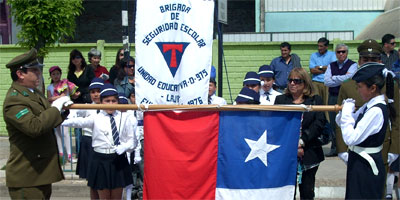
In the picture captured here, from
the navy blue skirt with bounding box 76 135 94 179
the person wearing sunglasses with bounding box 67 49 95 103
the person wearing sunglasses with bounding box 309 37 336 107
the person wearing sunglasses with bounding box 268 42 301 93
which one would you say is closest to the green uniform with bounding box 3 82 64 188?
the navy blue skirt with bounding box 76 135 94 179

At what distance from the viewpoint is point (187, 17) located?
606cm

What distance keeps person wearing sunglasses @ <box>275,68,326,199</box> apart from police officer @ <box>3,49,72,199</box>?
263 centimetres

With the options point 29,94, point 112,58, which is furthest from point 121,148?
point 112,58

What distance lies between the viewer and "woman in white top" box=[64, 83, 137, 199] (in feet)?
20.9

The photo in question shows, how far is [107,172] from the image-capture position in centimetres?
636

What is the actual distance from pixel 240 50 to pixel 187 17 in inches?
290

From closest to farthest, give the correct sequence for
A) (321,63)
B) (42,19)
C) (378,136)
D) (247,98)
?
(378,136) < (247,98) < (42,19) < (321,63)

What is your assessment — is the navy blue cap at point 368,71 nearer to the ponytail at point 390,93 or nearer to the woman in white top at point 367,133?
the woman in white top at point 367,133

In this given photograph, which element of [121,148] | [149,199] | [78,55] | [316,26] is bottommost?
[149,199]

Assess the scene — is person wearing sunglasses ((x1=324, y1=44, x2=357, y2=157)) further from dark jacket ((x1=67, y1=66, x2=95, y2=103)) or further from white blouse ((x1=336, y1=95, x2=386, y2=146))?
white blouse ((x1=336, y1=95, x2=386, y2=146))

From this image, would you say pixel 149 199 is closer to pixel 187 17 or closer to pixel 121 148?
pixel 121 148

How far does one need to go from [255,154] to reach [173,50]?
1.51 meters

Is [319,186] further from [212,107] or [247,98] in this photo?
[212,107]

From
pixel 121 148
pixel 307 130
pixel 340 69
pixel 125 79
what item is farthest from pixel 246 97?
pixel 340 69
